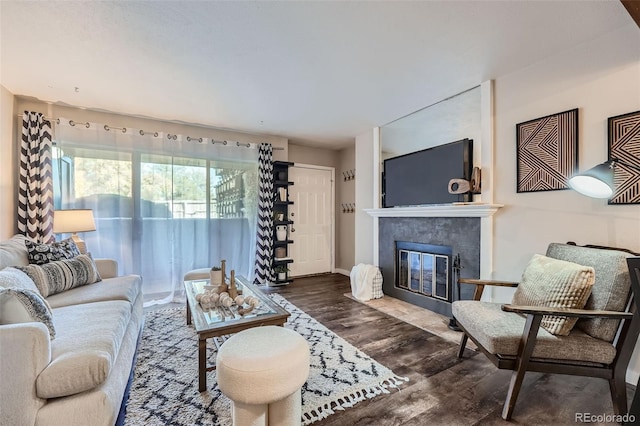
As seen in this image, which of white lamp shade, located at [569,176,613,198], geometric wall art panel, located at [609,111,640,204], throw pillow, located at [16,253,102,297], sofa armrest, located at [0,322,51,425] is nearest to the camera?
sofa armrest, located at [0,322,51,425]

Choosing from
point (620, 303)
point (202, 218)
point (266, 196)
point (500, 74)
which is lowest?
point (620, 303)

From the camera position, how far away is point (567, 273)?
5.32 ft

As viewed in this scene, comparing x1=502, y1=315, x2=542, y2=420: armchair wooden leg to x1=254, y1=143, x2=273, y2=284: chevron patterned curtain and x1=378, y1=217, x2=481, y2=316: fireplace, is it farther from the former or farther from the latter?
x1=254, y1=143, x2=273, y2=284: chevron patterned curtain

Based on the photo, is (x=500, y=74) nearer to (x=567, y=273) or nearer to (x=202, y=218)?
(x=567, y=273)

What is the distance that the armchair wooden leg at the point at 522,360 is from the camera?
1470 mm

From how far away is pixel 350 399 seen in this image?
163 cm

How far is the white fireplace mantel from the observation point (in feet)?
8.43

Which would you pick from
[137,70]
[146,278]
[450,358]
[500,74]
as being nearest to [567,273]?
[450,358]

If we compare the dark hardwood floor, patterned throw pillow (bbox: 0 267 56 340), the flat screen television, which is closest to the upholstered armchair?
the dark hardwood floor

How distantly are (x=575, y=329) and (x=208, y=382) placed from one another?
2357mm

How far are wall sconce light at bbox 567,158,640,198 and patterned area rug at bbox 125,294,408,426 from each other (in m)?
1.72

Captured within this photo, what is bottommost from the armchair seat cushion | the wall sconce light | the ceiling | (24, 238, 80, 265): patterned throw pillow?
the armchair seat cushion

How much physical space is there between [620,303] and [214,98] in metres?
3.70

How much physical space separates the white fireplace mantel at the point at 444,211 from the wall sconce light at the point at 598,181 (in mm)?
771
